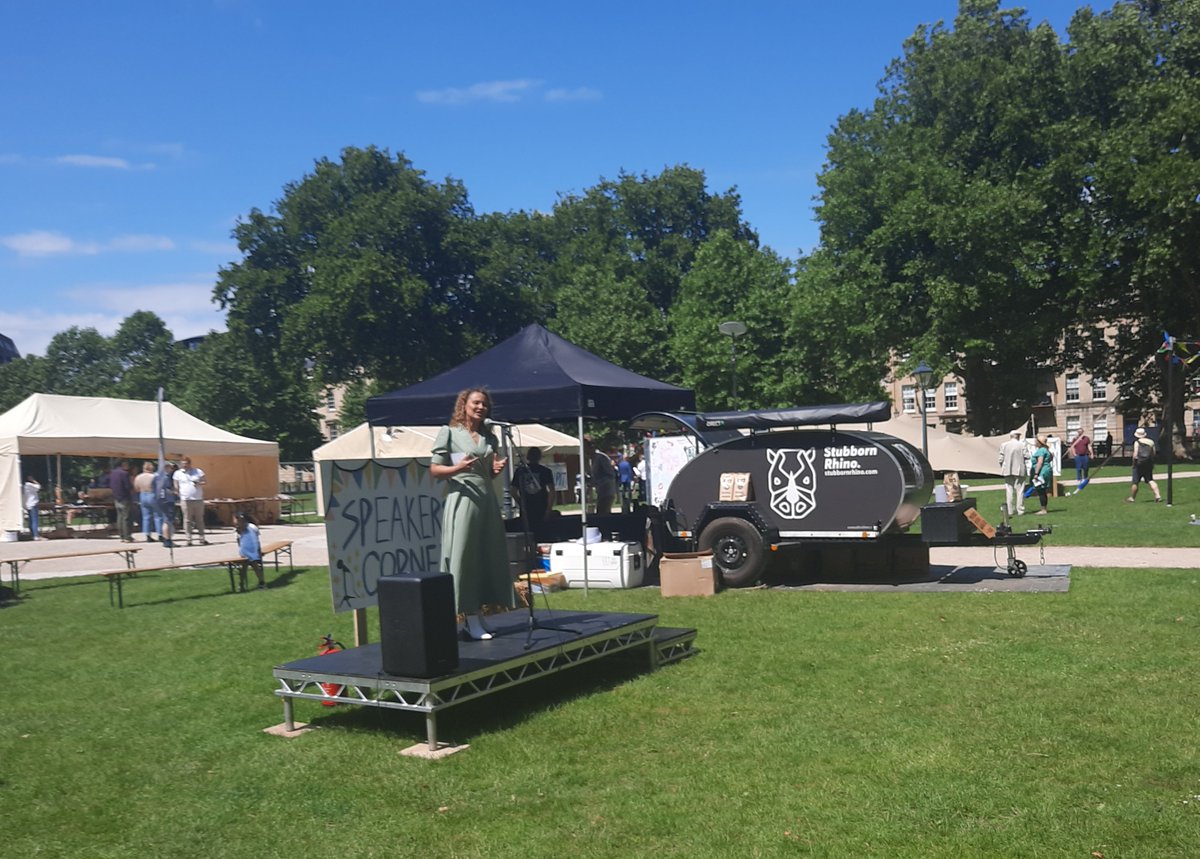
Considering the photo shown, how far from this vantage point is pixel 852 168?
148 ft

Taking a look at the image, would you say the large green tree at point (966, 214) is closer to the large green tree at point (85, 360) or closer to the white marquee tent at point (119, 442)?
the white marquee tent at point (119, 442)

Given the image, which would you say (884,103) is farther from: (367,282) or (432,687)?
(432,687)

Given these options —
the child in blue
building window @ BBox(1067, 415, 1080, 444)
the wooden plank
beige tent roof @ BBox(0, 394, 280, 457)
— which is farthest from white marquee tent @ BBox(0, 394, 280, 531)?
building window @ BBox(1067, 415, 1080, 444)

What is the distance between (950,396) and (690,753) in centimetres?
7921

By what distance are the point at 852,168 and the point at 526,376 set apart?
3450cm

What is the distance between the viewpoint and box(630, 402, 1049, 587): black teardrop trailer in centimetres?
1264

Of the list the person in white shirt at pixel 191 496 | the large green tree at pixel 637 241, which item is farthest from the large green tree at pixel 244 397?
the person in white shirt at pixel 191 496

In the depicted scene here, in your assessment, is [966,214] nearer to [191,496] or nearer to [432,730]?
[191,496]

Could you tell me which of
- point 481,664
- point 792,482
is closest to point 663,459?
point 792,482

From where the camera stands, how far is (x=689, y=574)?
12727mm

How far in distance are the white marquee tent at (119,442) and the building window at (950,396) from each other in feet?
194

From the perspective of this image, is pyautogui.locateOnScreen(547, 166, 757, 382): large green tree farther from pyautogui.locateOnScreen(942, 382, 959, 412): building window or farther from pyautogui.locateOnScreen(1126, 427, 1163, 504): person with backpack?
pyautogui.locateOnScreen(1126, 427, 1163, 504): person with backpack

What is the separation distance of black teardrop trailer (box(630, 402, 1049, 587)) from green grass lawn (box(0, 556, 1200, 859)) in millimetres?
2477

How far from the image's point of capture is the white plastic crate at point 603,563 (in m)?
14.1
